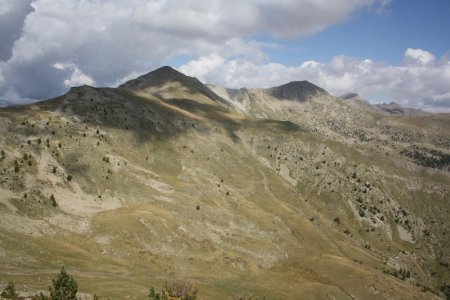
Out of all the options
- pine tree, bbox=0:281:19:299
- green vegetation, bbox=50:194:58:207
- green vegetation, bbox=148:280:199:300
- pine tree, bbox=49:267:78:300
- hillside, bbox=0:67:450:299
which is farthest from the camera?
green vegetation, bbox=50:194:58:207

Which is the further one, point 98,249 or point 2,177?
point 2,177

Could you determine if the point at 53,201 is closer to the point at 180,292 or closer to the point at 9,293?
the point at 180,292

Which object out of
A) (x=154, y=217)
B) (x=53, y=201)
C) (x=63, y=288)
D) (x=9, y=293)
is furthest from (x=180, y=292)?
(x=53, y=201)

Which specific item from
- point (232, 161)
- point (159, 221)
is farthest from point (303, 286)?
point (232, 161)

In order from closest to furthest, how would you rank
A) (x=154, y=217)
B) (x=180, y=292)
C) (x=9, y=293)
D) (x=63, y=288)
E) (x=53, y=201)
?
1. (x=63, y=288)
2. (x=9, y=293)
3. (x=180, y=292)
4. (x=53, y=201)
5. (x=154, y=217)

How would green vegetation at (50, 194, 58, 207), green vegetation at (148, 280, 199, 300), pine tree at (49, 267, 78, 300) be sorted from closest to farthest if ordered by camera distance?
pine tree at (49, 267, 78, 300), green vegetation at (148, 280, 199, 300), green vegetation at (50, 194, 58, 207)

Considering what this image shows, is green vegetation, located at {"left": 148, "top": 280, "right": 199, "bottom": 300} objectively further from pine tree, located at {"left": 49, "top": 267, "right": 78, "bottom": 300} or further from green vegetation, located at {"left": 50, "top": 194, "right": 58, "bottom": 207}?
green vegetation, located at {"left": 50, "top": 194, "right": 58, "bottom": 207}

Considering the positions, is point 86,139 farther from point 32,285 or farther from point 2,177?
point 32,285

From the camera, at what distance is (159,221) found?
95062 millimetres

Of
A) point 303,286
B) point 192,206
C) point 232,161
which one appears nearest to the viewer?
point 303,286

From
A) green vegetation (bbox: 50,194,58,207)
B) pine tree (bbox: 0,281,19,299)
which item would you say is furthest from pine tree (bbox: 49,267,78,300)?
green vegetation (bbox: 50,194,58,207)

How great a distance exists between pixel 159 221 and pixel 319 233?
61681 mm

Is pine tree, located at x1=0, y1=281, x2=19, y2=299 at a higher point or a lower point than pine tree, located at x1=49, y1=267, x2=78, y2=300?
lower

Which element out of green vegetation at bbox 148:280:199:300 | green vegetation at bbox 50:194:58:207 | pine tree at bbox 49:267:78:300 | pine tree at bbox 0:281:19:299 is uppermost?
green vegetation at bbox 50:194:58:207
